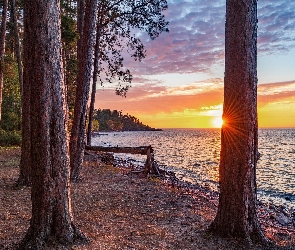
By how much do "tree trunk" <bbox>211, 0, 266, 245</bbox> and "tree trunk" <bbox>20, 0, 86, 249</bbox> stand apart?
316 cm

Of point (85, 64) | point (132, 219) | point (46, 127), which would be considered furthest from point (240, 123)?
point (85, 64)

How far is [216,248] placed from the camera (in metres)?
5.86

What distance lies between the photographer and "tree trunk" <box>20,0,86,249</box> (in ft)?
16.6

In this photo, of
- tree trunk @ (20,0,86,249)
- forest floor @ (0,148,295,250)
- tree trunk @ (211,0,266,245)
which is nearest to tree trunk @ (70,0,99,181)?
forest floor @ (0,148,295,250)

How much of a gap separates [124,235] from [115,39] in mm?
17105

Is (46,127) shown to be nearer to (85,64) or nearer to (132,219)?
(132,219)

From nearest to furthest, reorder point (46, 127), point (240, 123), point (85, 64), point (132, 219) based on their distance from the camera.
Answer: point (46, 127) → point (240, 123) → point (132, 219) → point (85, 64)

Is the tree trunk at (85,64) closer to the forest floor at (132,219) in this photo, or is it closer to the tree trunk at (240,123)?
the forest floor at (132,219)

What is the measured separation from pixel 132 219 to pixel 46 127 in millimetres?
3463

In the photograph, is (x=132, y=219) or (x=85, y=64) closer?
(x=132, y=219)

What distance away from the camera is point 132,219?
7453 millimetres

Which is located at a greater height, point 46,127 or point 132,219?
point 46,127

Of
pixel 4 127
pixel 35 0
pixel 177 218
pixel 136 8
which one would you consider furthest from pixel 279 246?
pixel 4 127

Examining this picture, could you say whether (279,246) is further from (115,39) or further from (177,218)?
(115,39)
